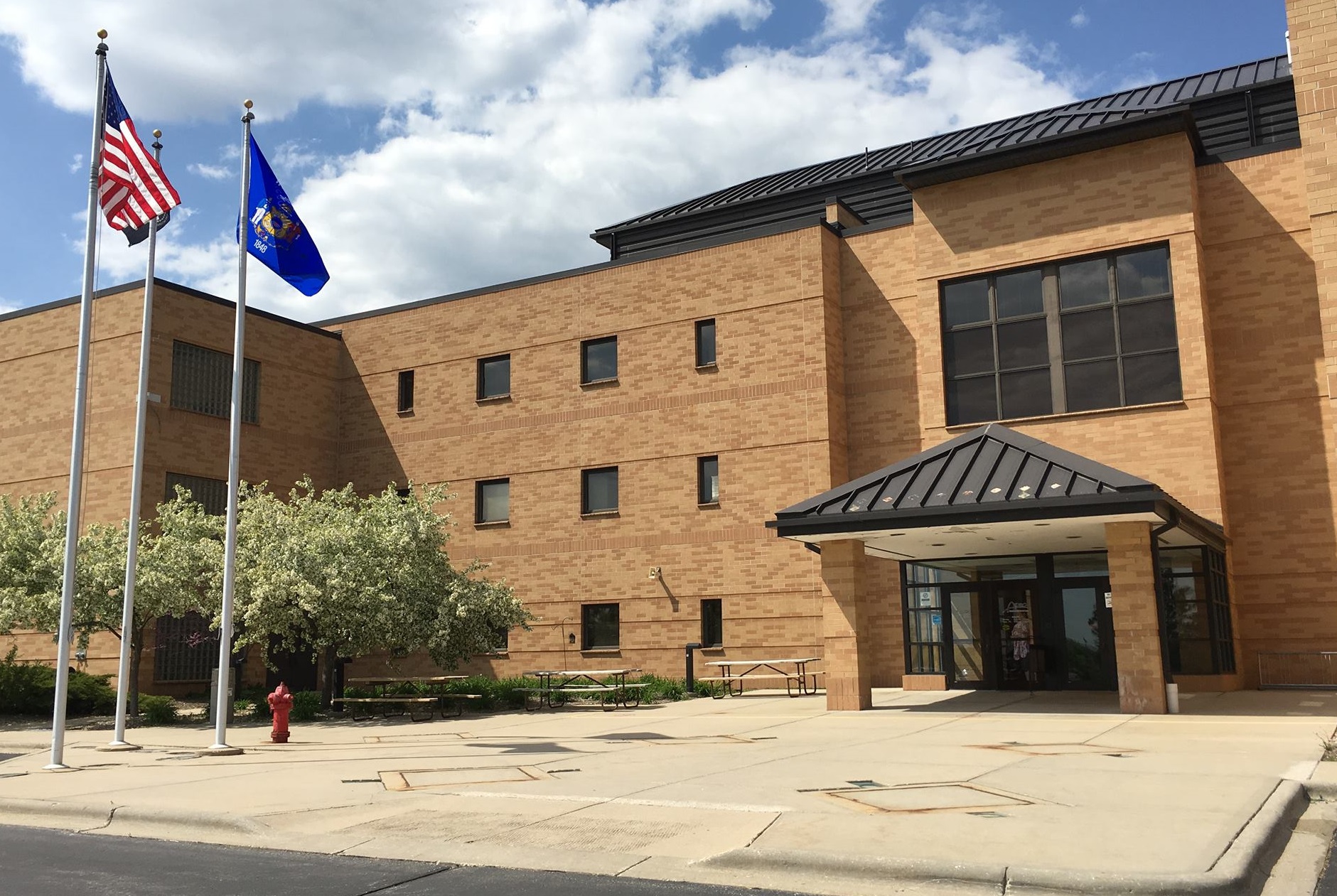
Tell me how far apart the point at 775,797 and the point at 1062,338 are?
56.6 feet

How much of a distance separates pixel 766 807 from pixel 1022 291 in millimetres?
18421

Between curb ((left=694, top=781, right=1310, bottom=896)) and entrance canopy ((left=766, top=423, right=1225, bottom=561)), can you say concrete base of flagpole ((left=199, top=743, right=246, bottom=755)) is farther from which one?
curb ((left=694, top=781, right=1310, bottom=896))

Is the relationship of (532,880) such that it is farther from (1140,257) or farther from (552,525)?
(552,525)

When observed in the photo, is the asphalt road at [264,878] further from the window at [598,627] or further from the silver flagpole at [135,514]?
the window at [598,627]

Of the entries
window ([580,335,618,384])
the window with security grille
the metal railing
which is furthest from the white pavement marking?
window ([580,335,618,384])

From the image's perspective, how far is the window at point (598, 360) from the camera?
104 ft

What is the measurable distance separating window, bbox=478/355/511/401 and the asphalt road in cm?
2457

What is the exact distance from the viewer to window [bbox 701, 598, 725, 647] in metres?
28.8

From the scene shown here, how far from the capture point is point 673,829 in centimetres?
887

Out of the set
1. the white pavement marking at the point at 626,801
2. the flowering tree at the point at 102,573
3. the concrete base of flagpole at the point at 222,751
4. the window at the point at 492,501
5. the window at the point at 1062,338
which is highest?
the window at the point at 1062,338

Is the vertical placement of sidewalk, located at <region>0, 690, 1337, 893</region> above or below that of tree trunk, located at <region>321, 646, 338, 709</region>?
below

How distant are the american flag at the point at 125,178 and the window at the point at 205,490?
48.6 feet

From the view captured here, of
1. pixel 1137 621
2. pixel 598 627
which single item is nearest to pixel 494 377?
pixel 598 627

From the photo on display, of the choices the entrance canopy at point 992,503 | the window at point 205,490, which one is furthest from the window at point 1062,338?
the window at point 205,490
